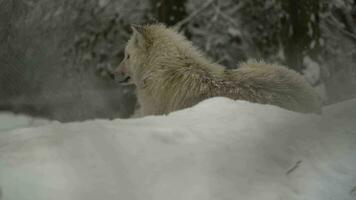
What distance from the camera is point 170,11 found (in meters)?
8.39

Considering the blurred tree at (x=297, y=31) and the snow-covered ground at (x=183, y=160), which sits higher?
the snow-covered ground at (x=183, y=160)

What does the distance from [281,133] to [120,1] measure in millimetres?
5875

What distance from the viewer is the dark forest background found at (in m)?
8.38

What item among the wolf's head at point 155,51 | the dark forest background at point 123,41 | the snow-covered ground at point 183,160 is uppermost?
the snow-covered ground at point 183,160

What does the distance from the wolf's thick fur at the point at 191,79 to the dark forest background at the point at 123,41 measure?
2317 millimetres

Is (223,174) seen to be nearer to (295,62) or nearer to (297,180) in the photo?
(297,180)

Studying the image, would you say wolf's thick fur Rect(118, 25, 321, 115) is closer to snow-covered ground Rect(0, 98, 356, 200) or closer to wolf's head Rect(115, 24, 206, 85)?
wolf's head Rect(115, 24, 206, 85)

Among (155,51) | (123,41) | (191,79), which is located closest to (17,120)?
(123,41)

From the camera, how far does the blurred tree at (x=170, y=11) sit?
838 cm

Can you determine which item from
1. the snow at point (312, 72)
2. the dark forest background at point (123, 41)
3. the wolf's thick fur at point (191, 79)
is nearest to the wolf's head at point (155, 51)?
the wolf's thick fur at point (191, 79)

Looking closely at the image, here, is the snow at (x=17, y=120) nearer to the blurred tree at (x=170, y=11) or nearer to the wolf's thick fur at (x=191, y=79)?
the blurred tree at (x=170, y=11)

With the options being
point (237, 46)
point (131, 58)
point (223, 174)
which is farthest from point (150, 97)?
point (223, 174)

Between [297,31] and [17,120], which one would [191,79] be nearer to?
[297,31]

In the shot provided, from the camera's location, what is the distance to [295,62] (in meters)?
8.47
